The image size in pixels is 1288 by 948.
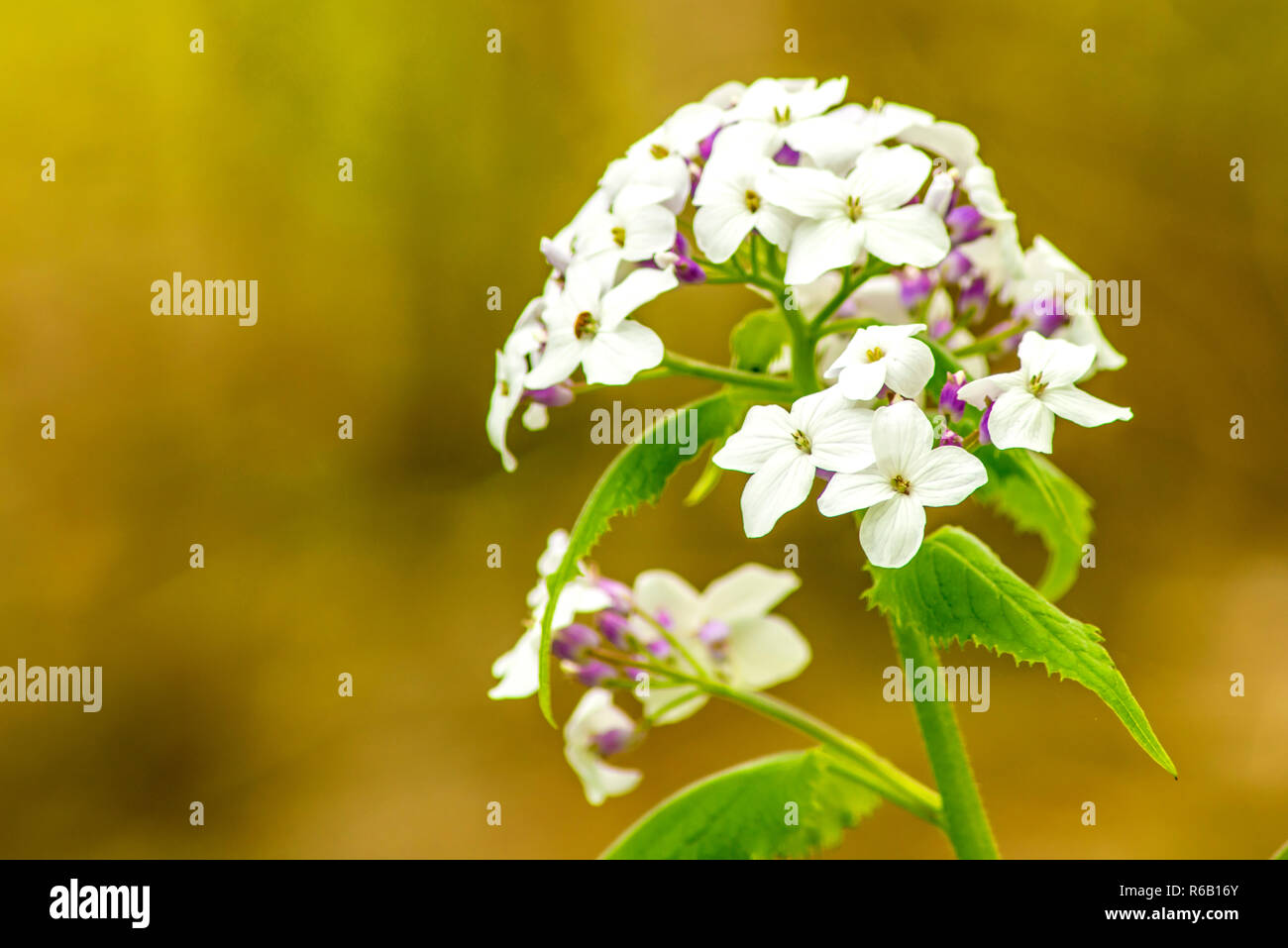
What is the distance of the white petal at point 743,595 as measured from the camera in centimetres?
98

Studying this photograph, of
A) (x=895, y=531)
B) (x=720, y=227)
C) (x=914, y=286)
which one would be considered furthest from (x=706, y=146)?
(x=895, y=531)

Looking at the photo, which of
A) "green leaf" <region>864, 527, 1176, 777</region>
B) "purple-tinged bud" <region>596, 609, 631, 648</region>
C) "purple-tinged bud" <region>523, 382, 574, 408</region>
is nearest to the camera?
"green leaf" <region>864, 527, 1176, 777</region>

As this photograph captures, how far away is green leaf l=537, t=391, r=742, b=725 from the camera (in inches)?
25.4

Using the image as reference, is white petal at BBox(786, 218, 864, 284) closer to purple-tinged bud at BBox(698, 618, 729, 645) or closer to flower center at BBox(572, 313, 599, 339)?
flower center at BBox(572, 313, 599, 339)

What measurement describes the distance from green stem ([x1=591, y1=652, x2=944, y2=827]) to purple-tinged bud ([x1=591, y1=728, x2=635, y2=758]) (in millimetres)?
117

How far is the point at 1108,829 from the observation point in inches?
86.5

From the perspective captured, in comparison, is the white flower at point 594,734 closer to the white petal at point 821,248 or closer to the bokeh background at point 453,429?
the white petal at point 821,248

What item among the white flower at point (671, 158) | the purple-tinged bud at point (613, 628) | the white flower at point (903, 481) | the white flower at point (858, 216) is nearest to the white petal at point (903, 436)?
the white flower at point (903, 481)

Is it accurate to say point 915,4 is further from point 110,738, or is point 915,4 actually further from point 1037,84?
point 110,738

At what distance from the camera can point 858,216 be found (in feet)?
2.14

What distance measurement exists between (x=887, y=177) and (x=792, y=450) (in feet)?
0.61

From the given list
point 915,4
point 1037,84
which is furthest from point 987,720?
point 915,4

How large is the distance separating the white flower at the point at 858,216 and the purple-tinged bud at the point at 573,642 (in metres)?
0.35

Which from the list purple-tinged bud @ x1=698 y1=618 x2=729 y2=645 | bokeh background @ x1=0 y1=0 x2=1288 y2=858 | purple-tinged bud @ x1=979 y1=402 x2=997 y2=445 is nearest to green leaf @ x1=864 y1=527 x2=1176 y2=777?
purple-tinged bud @ x1=979 y1=402 x2=997 y2=445
